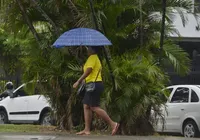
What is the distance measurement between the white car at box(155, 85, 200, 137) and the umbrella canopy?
3953mm

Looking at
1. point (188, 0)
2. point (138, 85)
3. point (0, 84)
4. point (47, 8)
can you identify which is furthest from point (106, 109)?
point (0, 84)

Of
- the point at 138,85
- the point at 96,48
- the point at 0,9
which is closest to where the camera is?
the point at 96,48

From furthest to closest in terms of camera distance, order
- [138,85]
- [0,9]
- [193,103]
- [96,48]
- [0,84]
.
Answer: [0,84] < [193,103] < [0,9] < [138,85] < [96,48]

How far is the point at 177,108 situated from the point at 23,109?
5684 millimetres

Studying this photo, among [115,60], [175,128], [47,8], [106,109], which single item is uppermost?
[47,8]

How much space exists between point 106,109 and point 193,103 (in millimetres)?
3533

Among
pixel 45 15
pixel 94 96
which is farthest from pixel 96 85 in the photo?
pixel 45 15

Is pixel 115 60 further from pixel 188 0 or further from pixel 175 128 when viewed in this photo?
pixel 175 128

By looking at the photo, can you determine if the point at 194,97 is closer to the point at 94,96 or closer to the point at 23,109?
the point at 94,96

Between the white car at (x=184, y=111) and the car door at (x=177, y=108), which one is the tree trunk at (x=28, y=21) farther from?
the car door at (x=177, y=108)

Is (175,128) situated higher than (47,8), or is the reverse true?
(47,8)

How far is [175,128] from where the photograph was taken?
14.1 m

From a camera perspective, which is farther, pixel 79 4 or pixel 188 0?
pixel 188 0

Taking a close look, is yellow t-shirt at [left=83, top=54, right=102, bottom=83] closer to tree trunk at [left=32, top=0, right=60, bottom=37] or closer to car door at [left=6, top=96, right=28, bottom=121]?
tree trunk at [left=32, top=0, right=60, bottom=37]
